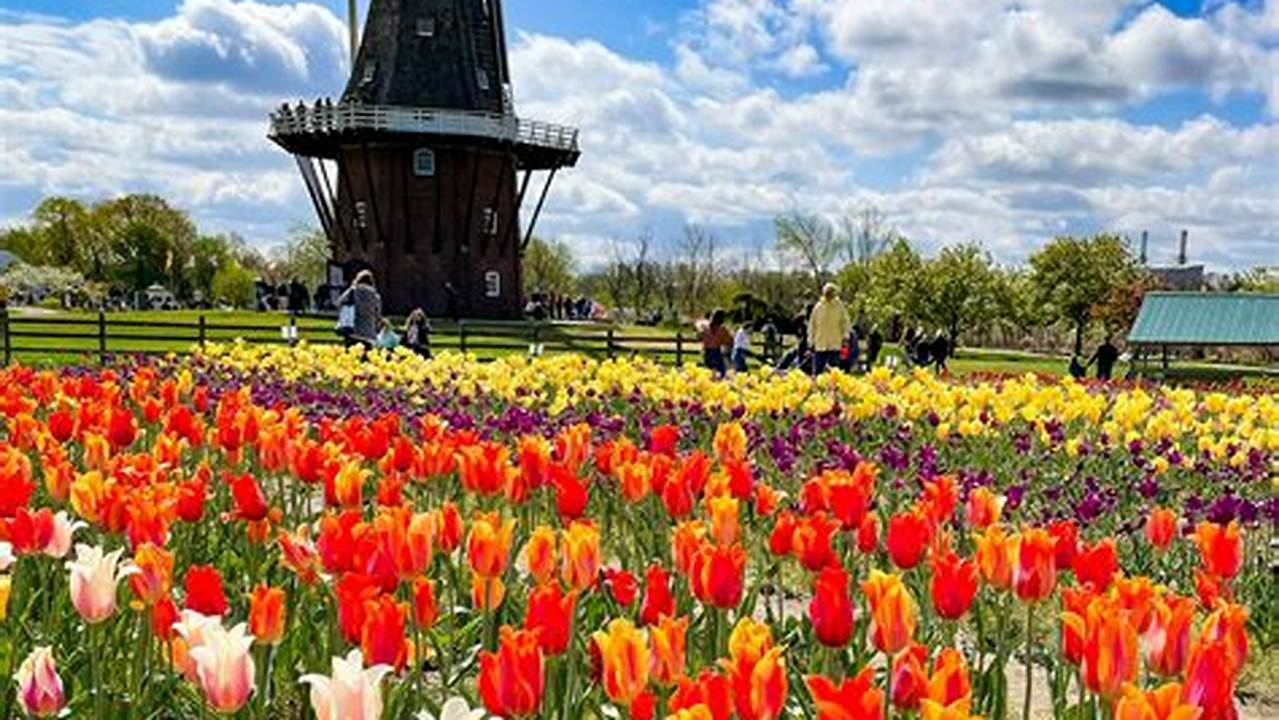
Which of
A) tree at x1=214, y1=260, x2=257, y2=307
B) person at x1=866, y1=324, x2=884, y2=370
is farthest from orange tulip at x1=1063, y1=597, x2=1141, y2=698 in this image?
tree at x1=214, y1=260, x2=257, y2=307

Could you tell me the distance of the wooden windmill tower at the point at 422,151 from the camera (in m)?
41.8

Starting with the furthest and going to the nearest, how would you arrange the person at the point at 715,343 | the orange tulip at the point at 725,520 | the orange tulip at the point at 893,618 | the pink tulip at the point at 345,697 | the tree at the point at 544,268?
1. the tree at the point at 544,268
2. the person at the point at 715,343
3. the orange tulip at the point at 725,520
4. the orange tulip at the point at 893,618
5. the pink tulip at the point at 345,697

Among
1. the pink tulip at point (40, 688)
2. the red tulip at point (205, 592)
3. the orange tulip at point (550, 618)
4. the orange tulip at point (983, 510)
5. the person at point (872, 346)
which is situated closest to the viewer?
the pink tulip at point (40, 688)

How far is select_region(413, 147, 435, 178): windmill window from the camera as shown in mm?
42625

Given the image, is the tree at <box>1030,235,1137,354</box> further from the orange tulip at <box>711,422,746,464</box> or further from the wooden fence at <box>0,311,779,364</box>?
the orange tulip at <box>711,422,746,464</box>

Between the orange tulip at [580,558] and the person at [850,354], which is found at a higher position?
the orange tulip at [580,558]

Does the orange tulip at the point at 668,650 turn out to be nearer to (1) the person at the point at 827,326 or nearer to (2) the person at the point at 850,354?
(1) the person at the point at 827,326

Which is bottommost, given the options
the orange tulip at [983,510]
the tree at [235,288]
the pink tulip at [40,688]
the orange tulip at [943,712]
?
the tree at [235,288]

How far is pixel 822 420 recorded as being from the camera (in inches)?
379

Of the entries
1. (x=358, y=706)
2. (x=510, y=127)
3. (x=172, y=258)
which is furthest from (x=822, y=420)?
(x=172, y=258)

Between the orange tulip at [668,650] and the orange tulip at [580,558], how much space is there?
64 centimetres

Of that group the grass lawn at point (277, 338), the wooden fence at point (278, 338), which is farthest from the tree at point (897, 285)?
the wooden fence at point (278, 338)

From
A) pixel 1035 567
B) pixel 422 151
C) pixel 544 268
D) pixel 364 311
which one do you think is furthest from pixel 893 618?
pixel 544 268

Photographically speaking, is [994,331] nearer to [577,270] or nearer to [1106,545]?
[577,270]
